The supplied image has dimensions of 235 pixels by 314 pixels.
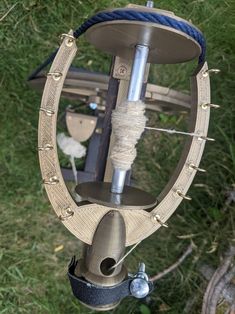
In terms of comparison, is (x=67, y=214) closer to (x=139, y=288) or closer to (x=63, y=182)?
(x=63, y=182)

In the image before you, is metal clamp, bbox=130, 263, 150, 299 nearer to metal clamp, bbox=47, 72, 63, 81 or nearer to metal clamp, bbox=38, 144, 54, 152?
metal clamp, bbox=38, 144, 54, 152

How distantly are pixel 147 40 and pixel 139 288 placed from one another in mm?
526

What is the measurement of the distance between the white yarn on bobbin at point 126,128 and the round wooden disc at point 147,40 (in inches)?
5.0

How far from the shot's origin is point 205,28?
157 cm

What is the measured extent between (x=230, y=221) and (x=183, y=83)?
1.56 feet

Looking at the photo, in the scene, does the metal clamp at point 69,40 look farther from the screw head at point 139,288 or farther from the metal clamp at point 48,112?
the screw head at point 139,288

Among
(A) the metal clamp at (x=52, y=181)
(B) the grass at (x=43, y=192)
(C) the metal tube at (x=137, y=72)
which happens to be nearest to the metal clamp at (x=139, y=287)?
(A) the metal clamp at (x=52, y=181)

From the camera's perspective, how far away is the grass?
1.52 meters

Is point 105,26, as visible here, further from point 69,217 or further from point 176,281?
point 176,281

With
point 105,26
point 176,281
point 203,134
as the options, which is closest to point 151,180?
point 176,281

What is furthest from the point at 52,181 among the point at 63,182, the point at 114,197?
the point at 114,197

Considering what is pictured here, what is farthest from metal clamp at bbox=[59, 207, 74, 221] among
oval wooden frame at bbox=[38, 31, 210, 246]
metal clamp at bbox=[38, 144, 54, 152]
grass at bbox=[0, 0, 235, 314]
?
grass at bbox=[0, 0, 235, 314]

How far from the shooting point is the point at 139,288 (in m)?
1.06

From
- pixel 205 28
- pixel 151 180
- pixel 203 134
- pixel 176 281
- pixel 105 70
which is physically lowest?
pixel 176 281
